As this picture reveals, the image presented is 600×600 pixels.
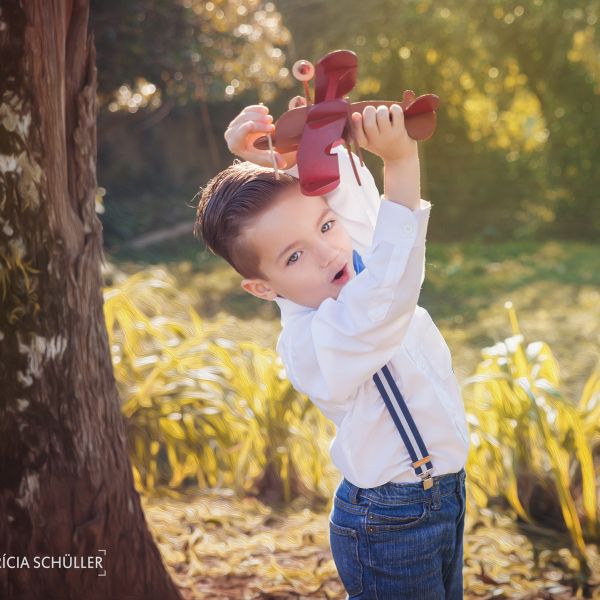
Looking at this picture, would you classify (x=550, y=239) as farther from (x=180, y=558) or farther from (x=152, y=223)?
(x=180, y=558)

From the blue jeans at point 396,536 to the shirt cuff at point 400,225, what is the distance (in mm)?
505

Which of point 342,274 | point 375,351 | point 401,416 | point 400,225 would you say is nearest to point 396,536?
point 401,416

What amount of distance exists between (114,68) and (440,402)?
7.01 meters

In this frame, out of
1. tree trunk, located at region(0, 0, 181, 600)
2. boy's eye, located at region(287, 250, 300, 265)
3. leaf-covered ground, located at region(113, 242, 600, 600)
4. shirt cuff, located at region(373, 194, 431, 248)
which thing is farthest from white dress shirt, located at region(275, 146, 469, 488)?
leaf-covered ground, located at region(113, 242, 600, 600)

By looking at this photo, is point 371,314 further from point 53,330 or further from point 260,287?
point 53,330

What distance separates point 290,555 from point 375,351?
1.41 meters

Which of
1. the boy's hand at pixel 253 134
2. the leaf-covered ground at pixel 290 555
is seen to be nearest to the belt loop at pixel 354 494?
the boy's hand at pixel 253 134

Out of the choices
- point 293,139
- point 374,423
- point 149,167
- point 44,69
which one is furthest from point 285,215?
point 149,167

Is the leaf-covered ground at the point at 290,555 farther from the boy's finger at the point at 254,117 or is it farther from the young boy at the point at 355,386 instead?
the boy's finger at the point at 254,117

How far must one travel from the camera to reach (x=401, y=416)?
157 cm

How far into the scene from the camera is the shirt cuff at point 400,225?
54.1 inches

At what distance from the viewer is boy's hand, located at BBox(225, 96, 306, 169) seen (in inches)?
62.9

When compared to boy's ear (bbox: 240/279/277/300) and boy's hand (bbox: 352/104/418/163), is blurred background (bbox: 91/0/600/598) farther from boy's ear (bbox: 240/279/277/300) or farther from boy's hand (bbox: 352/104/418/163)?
boy's hand (bbox: 352/104/418/163)

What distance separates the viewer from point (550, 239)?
32.5 ft
